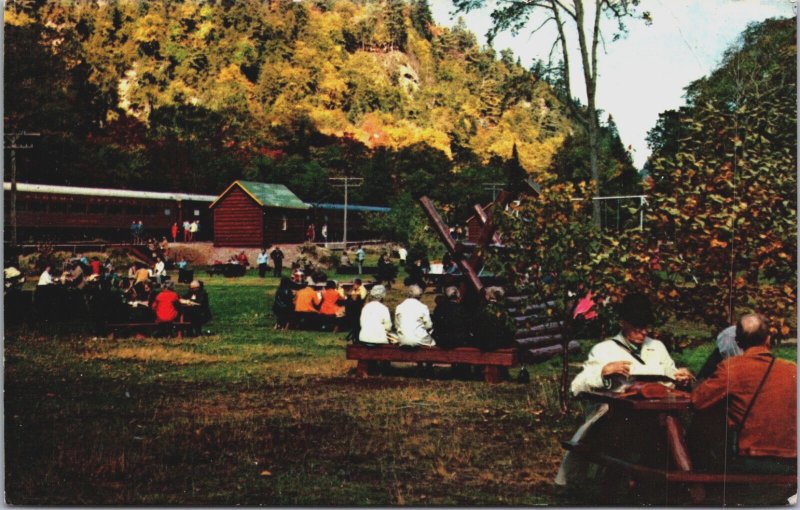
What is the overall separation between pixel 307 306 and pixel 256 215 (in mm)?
1291

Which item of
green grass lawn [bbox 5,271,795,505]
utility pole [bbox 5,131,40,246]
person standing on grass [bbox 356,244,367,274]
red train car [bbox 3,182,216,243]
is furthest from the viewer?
person standing on grass [bbox 356,244,367,274]

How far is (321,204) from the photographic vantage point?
8.33 m

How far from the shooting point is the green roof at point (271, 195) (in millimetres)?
7996

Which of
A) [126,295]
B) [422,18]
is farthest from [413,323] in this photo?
[422,18]

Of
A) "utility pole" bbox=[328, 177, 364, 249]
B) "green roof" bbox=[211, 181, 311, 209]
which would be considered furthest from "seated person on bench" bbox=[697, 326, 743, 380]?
"green roof" bbox=[211, 181, 311, 209]

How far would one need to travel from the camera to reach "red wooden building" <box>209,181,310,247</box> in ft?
26.5

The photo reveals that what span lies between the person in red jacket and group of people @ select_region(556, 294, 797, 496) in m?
4.51

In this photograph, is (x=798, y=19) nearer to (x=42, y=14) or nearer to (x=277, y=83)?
(x=277, y=83)

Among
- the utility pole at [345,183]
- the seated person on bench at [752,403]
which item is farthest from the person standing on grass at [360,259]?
the seated person on bench at [752,403]

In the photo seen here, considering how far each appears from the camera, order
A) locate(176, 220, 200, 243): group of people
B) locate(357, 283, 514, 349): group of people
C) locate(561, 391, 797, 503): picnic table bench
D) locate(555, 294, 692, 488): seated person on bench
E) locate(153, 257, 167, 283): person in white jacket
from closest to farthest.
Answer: locate(561, 391, 797, 503): picnic table bench, locate(555, 294, 692, 488): seated person on bench, locate(176, 220, 200, 243): group of people, locate(153, 257, 167, 283): person in white jacket, locate(357, 283, 514, 349): group of people

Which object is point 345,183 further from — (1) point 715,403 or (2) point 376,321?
(1) point 715,403

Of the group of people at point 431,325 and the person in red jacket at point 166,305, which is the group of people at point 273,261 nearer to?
the person in red jacket at point 166,305

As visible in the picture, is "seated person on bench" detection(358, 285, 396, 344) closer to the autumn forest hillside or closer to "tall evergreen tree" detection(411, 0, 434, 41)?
the autumn forest hillside

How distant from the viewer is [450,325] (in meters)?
8.57
